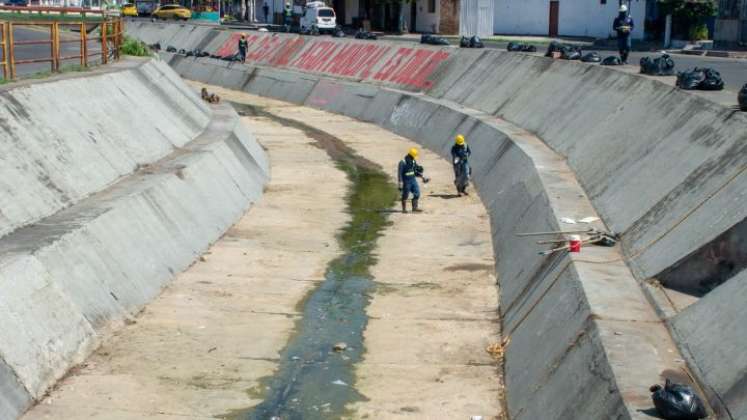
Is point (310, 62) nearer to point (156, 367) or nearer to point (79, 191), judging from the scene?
point (79, 191)

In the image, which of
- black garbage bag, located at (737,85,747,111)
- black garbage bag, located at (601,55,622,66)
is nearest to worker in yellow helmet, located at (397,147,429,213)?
black garbage bag, located at (601,55,622,66)

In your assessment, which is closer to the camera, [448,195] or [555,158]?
[555,158]

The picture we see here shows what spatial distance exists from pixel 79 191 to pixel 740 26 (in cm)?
4067

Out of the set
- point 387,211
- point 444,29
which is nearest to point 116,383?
point 387,211

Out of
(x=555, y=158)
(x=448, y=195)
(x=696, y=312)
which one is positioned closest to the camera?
(x=696, y=312)

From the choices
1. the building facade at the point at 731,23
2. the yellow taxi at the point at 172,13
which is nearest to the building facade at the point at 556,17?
the building facade at the point at 731,23

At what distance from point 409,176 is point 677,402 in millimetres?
17267

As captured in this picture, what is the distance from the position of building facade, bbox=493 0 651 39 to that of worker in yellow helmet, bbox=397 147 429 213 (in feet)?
157

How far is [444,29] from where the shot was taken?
7756 cm

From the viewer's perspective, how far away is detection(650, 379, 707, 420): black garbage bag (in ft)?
38.4

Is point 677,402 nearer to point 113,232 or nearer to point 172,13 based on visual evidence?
point 113,232

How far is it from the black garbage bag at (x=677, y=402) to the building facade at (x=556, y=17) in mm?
63987

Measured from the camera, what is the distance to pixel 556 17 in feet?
253

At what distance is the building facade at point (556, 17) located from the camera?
75688 mm
